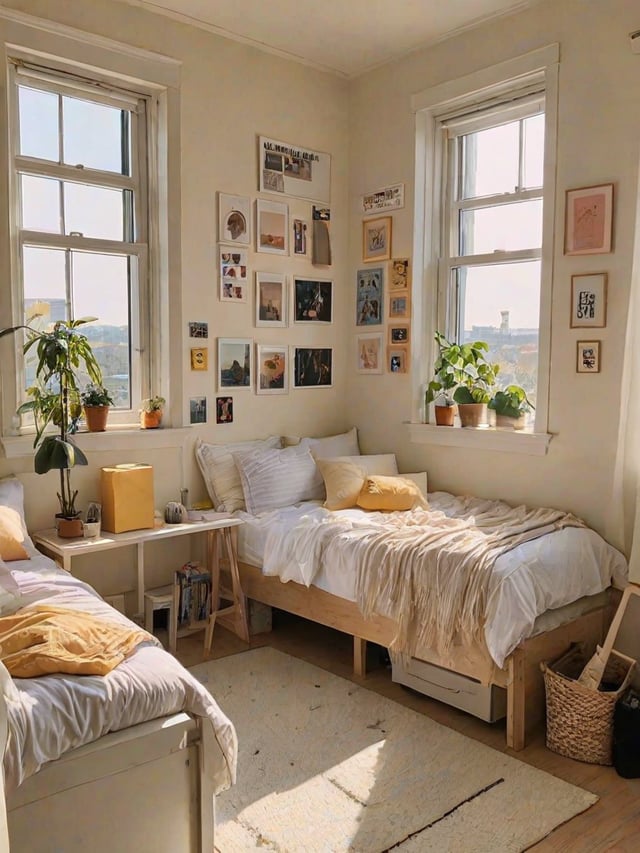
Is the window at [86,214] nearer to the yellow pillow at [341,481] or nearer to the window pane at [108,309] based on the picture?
the window pane at [108,309]

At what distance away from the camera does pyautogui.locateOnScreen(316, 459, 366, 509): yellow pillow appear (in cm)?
379

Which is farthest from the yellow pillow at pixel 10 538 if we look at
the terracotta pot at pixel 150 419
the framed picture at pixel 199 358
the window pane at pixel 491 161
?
the window pane at pixel 491 161

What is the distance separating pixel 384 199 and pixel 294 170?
53 centimetres

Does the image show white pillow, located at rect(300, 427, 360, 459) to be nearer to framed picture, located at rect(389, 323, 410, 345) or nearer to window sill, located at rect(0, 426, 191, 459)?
framed picture, located at rect(389, 323, 410, 345)

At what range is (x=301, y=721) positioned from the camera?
2.87m

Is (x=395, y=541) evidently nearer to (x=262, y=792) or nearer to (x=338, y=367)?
(x=262, y=792)

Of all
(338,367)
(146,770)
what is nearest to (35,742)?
(146,770)

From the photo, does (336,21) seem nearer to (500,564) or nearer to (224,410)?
(224,410)

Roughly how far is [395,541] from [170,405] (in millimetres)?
1436

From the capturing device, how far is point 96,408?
3535 mm

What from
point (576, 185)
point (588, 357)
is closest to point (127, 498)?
point (588, 357)

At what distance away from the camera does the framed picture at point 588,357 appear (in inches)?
130

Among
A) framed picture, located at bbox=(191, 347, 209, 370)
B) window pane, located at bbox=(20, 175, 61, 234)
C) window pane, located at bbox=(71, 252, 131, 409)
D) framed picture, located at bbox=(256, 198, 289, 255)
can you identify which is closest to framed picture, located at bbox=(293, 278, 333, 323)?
framed picture, located at bbox=(256, 198, 289, 255)

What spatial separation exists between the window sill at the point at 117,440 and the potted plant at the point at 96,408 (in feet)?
0.13
